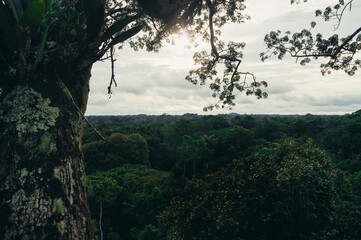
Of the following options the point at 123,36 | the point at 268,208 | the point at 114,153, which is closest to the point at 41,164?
the point at 123,36

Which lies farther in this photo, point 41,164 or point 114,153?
point 114,153

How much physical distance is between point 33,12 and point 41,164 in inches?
30.7

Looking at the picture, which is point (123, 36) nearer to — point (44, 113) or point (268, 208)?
point (44, 113)

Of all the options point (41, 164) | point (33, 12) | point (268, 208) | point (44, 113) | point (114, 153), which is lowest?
point (114, 153)

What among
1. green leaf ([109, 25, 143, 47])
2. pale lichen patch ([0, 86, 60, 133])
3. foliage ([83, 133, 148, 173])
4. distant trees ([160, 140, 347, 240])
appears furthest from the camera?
foliage ([83, 133, 148, 173])

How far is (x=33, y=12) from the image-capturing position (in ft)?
3.21

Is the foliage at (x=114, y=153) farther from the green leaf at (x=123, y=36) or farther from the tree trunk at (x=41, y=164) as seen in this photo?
the green leaf at (x=123, y=36)

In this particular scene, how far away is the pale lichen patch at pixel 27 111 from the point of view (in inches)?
47.4

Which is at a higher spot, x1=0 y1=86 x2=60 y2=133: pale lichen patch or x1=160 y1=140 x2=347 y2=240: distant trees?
x1=0 y1=86 x2=60 y2=133: pale lichen patch

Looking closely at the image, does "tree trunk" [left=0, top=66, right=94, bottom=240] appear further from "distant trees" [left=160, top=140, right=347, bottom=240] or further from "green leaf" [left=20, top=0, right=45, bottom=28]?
"distant trees" [left=160, top=140, right=347, bottom=240]

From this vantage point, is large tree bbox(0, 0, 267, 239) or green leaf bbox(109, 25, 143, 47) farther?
green leaf bbox(109, 25, 143, 47)

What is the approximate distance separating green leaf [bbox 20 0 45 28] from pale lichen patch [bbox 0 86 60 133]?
1.44 ft

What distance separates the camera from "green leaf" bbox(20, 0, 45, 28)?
3.09 ft

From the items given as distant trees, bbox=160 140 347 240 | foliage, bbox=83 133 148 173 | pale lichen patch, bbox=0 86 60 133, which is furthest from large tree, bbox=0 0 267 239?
foliage, bbox=83 133 148 173
